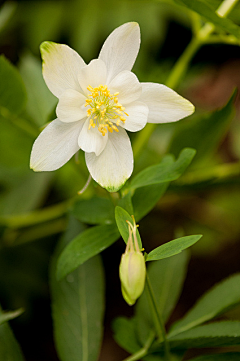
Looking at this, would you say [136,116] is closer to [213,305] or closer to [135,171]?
[213,305]

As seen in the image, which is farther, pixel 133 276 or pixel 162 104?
pixel 162 104

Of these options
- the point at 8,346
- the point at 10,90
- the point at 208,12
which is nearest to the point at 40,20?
the point at 10,90

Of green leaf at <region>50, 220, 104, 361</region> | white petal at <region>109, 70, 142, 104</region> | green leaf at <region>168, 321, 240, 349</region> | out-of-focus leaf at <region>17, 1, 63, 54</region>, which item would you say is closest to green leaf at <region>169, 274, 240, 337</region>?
green leaf at <region>168, 321, 240, 349</region>

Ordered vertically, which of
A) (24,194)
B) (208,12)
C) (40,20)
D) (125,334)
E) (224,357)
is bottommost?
(24,194)

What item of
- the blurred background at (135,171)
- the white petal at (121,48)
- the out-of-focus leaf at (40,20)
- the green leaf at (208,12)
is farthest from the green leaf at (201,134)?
the out-of-focus leaf at (40,20)

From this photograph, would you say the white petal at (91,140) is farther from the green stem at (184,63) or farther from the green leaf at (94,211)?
the green stem at (184,63)

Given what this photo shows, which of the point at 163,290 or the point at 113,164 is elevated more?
the point at 113,164

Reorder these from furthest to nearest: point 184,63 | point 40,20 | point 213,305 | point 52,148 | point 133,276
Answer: point 40,20 < point 184,63 < point 213,305 < point 52,148 < point 133,276
